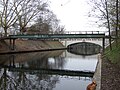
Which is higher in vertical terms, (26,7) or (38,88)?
(26,7)

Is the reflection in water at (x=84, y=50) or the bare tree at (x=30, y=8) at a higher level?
the bare tree at (x=30, y=8)

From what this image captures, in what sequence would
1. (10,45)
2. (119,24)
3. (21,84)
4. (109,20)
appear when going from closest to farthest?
(21,84) < (119,24) < (109,20) < (10,45)

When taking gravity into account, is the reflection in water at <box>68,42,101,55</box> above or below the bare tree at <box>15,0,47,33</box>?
below

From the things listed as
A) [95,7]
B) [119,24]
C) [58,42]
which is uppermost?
[95,7]

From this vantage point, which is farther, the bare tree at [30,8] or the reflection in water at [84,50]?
the reflection in water at [84,50]

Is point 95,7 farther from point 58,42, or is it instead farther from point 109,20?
point 58,42

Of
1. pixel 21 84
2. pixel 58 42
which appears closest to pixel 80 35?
pixel 21 84

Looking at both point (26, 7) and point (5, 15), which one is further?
point (26, 7)

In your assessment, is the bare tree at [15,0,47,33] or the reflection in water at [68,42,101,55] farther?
the reflection in water at [68,42,101,55]

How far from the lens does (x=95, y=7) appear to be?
2875 cm

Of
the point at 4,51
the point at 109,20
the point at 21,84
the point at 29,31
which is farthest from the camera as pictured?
the point at 29,31

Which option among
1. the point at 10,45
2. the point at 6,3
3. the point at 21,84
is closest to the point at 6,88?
the point at 21,84

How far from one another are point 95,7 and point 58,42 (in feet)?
196

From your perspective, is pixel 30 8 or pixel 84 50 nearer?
pixel 30 8
